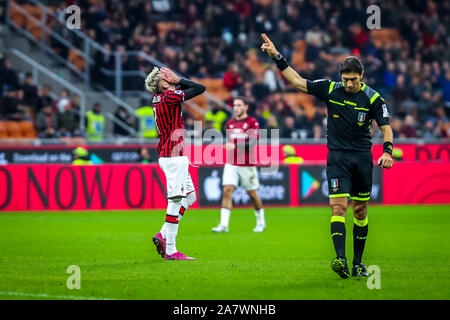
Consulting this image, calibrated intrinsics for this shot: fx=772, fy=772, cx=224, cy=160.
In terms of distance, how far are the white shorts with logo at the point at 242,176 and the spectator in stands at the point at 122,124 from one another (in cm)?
968

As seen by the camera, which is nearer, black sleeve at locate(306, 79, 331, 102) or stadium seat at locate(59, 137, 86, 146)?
black sleeve at locate(306, 79, 331, 102)

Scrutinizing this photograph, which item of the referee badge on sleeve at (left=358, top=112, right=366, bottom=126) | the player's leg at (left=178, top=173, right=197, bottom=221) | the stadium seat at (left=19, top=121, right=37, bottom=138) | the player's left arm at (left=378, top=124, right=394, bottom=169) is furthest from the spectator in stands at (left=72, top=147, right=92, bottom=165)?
the player's left arm at (left=378, top=124, right=394, bottom=169)

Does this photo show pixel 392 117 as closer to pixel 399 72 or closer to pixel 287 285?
pixel 399 72

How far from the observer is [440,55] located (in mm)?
33000

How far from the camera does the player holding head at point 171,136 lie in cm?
1077

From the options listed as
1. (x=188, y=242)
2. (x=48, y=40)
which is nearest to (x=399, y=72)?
(x=48, y=40)

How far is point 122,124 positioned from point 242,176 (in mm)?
9829

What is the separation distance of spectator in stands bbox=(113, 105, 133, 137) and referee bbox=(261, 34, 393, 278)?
53.5ft

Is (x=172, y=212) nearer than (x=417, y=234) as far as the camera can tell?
Yes

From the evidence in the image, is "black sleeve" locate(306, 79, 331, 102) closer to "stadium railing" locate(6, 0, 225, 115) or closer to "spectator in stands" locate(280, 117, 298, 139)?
"spectator in stands" locate(280, 117, 298, 139)

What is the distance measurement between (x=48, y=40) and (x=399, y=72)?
45.7ft

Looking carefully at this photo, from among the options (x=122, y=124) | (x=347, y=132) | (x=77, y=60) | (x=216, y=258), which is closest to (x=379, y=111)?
(x=347, y=132)

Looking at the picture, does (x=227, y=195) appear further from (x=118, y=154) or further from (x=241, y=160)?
(x=118, y=154)

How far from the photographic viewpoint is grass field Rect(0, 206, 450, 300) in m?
8.17
